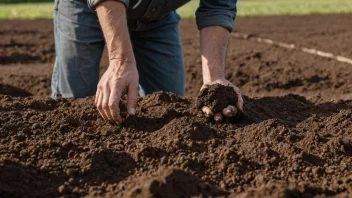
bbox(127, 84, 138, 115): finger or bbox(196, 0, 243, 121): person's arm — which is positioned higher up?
bbox(196, 0, 243, 121): person's arm

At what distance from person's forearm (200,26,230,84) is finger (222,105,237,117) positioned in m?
0.40

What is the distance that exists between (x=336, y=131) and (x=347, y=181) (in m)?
0.81

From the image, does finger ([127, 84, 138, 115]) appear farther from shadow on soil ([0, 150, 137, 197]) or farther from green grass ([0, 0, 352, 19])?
green grass ([0, 0, 352, 19])

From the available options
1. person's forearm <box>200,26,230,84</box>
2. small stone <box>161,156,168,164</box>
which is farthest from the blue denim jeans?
small stone <box>161,156,168,164</box>

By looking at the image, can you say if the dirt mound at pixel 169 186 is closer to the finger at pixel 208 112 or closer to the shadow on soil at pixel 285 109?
the finger at pixel 208 112

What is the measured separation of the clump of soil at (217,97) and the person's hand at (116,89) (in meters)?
0.47

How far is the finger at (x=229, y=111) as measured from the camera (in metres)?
3.91

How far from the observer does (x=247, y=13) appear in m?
19.0

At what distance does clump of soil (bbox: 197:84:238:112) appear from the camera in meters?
3.92

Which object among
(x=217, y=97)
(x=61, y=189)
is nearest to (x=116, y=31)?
(x=217, y=97)

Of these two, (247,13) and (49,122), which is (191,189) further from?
(247,13)

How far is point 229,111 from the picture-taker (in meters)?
3.91

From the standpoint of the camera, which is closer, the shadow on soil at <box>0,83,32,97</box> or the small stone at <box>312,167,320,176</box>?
the small stone at <box>312,167,320,176</box>

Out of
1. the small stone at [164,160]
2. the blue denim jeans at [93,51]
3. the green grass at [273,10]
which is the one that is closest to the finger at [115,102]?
the small stone at [164,160]
